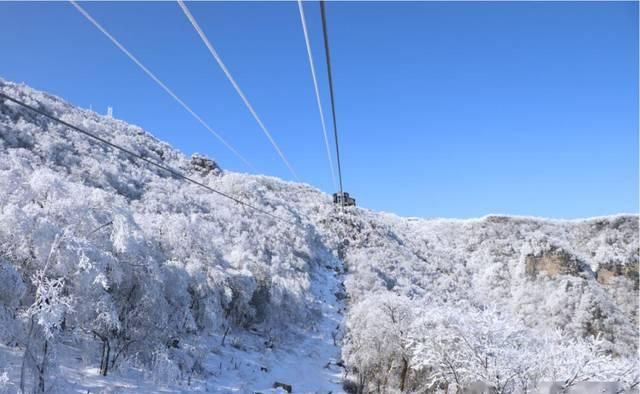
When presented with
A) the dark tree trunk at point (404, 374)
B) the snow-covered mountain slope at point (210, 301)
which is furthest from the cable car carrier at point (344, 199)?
the dark tree trunk at point (404, 374)

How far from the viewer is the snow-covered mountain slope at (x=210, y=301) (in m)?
17.1

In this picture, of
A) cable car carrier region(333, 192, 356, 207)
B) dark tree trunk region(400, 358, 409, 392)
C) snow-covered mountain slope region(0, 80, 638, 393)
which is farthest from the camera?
dark tree trunk region(400, 358, 409, 392)

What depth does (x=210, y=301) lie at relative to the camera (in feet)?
87.4

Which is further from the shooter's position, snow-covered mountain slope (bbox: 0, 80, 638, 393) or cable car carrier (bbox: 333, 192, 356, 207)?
cable car carrier (bbox: 333, 192, 356, 207)

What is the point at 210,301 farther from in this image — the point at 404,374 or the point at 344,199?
the point at 404,374

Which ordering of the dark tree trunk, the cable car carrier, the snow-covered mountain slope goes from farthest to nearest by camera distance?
the dark tree trunk, the cable car carrier, the snow-covered mountain slope

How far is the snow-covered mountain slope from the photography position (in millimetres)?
17141

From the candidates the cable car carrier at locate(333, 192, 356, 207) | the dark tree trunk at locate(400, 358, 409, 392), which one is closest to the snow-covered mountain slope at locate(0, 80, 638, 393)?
the dark tree trunk at locate(400, 358, 409, 392)

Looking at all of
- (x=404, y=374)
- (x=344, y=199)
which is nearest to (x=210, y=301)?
(x=344, y=199)

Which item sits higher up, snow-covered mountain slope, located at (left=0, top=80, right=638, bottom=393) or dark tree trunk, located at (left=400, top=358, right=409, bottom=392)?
snow-covered mountain slope, located at (left=0, top=80, right=638, bottom=393)

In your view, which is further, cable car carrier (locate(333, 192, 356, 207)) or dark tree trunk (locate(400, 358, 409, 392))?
dark tree trunk (locate(400, 358, 409, 392))

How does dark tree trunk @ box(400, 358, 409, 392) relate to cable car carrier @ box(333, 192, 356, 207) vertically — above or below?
below

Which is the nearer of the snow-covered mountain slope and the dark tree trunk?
the snow-covered mountain slope

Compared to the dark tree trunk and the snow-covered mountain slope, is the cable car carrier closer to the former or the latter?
the snow-covered mountain slope
